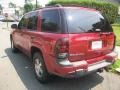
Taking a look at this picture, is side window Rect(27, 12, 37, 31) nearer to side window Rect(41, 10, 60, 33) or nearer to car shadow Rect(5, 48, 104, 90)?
side window Rect(41, 10, 60, 33)

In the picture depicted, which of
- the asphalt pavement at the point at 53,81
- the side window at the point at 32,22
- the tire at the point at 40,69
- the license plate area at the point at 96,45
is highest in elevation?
the side window at the point at 32,22

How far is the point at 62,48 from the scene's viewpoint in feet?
16.2

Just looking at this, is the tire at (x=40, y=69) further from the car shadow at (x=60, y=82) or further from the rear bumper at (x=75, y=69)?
the rear bumper at (x=75, y=69)

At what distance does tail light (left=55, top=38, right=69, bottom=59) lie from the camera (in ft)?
16.2

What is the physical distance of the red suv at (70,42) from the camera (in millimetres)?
4988

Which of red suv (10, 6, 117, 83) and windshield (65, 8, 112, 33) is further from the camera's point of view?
windshield (65, 8, 112, 33)

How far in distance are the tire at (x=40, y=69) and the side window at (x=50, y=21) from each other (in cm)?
73

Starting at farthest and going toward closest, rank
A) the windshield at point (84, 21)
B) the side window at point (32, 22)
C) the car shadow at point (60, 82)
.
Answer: the side window at point (32, 22)
the car shadow at point (60, 82)
the windshield at point (84, 21)

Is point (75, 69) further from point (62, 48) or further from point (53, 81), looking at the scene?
point (53, 81)

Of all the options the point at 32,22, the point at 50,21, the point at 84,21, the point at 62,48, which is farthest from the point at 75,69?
the point at 32,22

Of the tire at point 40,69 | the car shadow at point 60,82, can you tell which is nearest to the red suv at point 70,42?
the tire at point 40,69

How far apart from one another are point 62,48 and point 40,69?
133cm

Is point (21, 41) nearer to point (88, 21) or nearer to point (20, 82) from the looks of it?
point (20, 82)

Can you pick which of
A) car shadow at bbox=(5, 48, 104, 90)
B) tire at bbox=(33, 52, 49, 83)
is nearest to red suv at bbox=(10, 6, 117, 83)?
tire at bbox=(33, 52, 49, 83)
